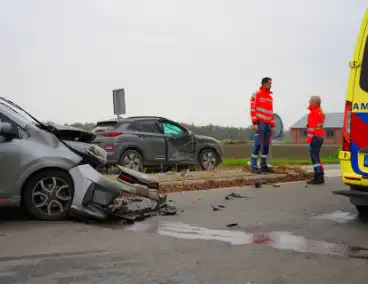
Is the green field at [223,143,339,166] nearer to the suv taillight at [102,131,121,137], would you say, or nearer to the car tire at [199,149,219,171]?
the car tire at [199,149,219,171]

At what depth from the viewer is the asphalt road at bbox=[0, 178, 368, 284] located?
404cm

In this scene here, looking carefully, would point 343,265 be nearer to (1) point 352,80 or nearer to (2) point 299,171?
(1) point 352,80

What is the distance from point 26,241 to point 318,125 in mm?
7011

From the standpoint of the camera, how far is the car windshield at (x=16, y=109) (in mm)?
6474

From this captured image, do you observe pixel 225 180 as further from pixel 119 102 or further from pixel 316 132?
pixel 119 102

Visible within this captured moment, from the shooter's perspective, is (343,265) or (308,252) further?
(308,252)

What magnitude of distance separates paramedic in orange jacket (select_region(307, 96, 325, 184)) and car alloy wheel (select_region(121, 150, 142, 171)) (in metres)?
4.41

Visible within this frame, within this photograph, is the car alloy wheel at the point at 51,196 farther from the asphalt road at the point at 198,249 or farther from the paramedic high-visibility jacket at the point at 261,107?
the paramedic high-visibility jacket at the point at 261,107

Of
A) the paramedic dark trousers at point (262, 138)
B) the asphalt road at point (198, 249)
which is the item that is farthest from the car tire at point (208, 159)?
the asphalt road at point (198, 249)

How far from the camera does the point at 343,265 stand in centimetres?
433

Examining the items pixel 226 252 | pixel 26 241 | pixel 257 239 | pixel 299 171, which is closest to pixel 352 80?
pixel 257 239

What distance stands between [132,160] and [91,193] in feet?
20.5

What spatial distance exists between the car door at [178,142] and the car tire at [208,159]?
0.33 metres

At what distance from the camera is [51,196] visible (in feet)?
20.5
